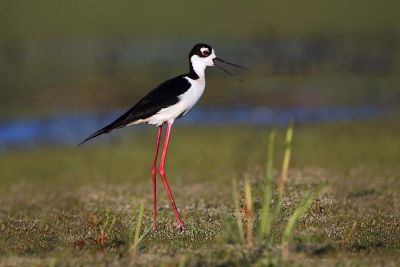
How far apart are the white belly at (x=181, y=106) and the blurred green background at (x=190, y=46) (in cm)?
1199

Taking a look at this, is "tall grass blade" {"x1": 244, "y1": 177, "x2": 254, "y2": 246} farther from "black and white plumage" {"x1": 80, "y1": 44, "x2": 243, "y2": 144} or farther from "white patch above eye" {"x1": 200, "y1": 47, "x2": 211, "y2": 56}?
"white patch above eye" {"x1": 200, "y1": 47, "x2": 211, "y2": 56}

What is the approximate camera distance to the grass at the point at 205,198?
7.98 meters

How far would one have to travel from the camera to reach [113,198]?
12.4 m

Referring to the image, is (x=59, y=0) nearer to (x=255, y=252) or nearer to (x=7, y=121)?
(x=7, y=121)

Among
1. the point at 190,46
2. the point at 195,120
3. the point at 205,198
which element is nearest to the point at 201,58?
the point at 205,198

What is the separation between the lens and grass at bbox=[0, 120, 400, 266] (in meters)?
7.98

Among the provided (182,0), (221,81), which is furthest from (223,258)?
(182,0)

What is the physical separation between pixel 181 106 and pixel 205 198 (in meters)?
1.98

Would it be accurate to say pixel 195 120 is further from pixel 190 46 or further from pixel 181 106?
pixel 190 46

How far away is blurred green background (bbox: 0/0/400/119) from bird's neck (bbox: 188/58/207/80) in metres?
11.7

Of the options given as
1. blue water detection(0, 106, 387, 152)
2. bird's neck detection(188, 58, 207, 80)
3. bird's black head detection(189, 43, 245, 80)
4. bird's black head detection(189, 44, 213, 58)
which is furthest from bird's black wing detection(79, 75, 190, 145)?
blue water detection(0, 106, 387, 152)

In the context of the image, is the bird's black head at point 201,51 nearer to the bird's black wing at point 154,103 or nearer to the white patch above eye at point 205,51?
the white patch above eye at point 205,51

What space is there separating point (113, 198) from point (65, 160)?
473cm

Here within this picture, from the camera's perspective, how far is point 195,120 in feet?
69.0
